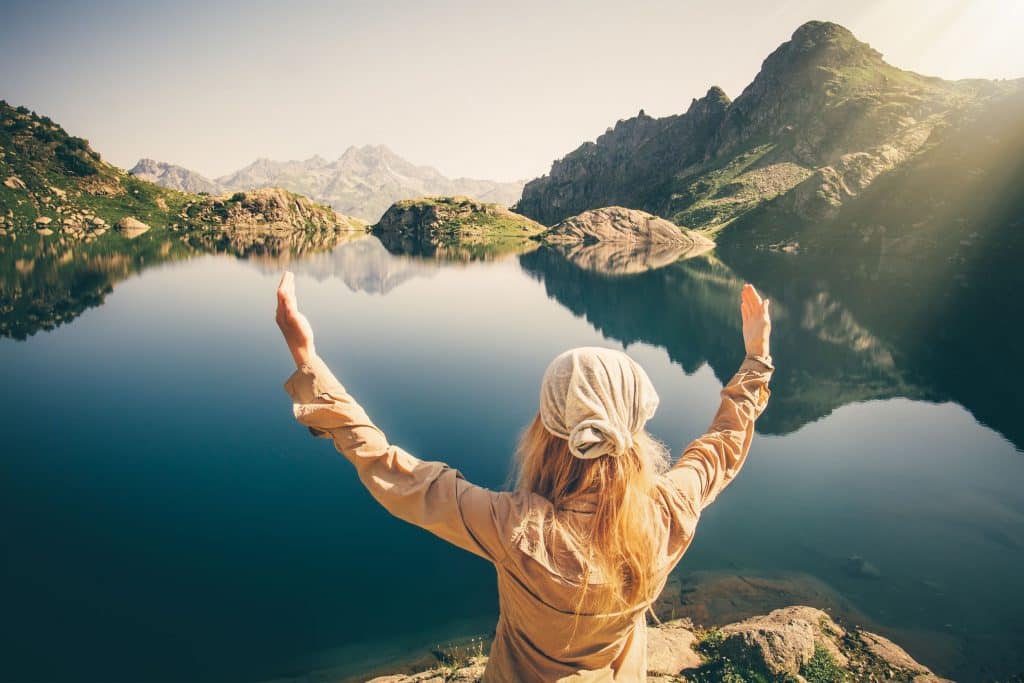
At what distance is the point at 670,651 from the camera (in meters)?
8.77

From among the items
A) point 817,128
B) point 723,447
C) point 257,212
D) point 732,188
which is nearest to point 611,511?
point 723,447

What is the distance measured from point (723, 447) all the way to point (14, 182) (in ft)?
630

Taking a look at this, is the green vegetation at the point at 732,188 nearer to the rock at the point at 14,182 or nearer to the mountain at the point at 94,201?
the mountain at the point at 94,201

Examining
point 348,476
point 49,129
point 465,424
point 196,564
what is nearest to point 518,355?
point 465,424

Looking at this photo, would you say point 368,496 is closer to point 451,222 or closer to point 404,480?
point 404,480

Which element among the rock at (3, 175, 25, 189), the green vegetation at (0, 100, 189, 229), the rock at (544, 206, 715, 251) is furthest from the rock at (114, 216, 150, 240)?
the rock at (544, 206, 715, 251)

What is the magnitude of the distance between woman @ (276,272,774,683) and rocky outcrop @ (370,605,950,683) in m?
6.38

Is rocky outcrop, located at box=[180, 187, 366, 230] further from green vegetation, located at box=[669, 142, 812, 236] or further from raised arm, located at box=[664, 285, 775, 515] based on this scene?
raised arm, located at box=[664, 285, 775, 515]

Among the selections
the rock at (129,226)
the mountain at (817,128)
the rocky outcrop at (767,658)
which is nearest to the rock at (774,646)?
the rocky outcrop at (767,658)

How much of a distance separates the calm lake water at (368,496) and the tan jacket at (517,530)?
8559 mm

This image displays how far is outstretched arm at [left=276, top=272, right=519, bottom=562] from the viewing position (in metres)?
2.40

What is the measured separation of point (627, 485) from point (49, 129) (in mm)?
226885

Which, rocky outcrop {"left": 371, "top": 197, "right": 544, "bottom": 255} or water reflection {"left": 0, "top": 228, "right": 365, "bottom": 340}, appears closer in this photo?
water reflection {"left": 0, "top": 228, "right": 365, "bottom": 340}

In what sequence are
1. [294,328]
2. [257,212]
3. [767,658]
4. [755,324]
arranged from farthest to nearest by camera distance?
[257,212] → [767,658] → [755,324] → [294,328]
